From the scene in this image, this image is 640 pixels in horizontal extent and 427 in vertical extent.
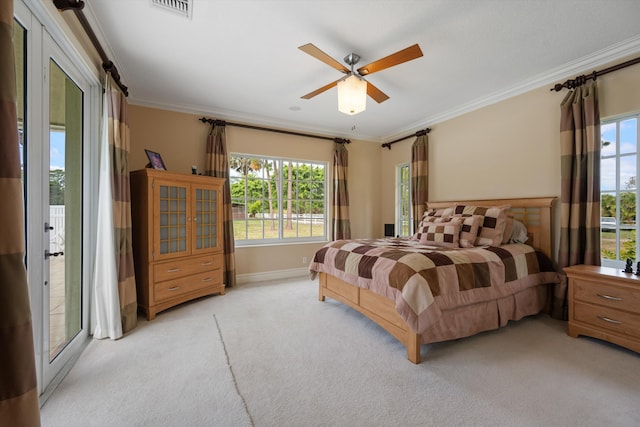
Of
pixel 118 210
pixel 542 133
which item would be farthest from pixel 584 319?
pixel 118 210

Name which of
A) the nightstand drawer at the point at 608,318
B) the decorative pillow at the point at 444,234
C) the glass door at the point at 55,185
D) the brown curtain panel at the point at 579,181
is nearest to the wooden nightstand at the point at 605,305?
the nightstand drawer at the point at 608,318

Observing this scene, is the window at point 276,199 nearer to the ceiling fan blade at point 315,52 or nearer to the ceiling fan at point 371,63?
the ceiling fan at point 371,63

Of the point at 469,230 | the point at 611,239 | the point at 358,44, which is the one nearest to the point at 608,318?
the point at 611,239

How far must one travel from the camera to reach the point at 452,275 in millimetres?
2197

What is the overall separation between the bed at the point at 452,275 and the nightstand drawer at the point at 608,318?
0.42m

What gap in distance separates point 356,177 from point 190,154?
2.93 meters

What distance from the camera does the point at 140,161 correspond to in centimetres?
366

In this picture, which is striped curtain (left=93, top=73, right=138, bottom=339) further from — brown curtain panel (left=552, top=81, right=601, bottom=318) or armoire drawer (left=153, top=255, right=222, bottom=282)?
brown curtain panel (left=552, top=81, right=601, bottom=318)

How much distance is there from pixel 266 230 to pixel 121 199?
2.29m

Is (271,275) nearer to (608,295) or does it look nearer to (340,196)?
(340,196)

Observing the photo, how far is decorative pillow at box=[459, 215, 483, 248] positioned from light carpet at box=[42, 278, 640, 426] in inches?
34.8

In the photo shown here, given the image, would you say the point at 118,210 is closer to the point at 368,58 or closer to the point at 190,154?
the point at 190,154

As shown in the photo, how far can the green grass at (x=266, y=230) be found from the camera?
4352 mm

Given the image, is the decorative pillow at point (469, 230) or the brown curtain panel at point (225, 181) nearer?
the decorative pillow at point (469, 230)
